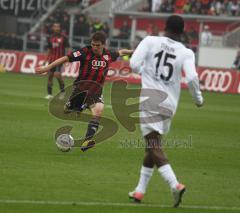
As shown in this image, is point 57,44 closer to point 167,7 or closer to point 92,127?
point 92,127

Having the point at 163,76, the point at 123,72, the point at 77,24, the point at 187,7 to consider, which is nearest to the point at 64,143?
the point at 163,76

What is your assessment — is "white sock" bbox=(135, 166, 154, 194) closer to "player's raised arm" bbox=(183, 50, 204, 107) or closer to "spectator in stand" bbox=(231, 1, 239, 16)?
"player's raised arm" bbox=(183, 50, 204, 107)

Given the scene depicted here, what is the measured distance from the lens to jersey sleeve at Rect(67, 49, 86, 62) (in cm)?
1519

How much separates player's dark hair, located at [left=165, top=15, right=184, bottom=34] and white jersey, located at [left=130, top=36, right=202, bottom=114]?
0.15 m

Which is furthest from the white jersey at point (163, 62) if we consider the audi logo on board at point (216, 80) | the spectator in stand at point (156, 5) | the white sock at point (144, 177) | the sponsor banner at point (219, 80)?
the spectator in stand at point (156, 5)

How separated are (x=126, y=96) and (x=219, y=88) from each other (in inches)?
410

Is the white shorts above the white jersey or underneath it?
underneath

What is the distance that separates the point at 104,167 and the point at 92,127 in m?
2.24

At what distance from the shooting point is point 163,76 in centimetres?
1043

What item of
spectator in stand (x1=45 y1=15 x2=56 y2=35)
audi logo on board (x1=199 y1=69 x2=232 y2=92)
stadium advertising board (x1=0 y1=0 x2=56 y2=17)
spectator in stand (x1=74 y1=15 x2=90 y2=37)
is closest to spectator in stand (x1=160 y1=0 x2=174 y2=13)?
spectator in stand (x1=74 y1=15 x2=90 y2=37)

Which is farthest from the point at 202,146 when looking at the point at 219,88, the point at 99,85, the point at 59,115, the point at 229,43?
the point at 229,43

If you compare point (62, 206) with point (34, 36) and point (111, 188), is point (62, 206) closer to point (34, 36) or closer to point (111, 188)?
point (111, 188)

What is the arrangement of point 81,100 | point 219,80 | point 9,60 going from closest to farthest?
point 81,100 → point 219,80 → point 9,60

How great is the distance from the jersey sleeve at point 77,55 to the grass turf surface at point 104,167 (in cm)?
177
